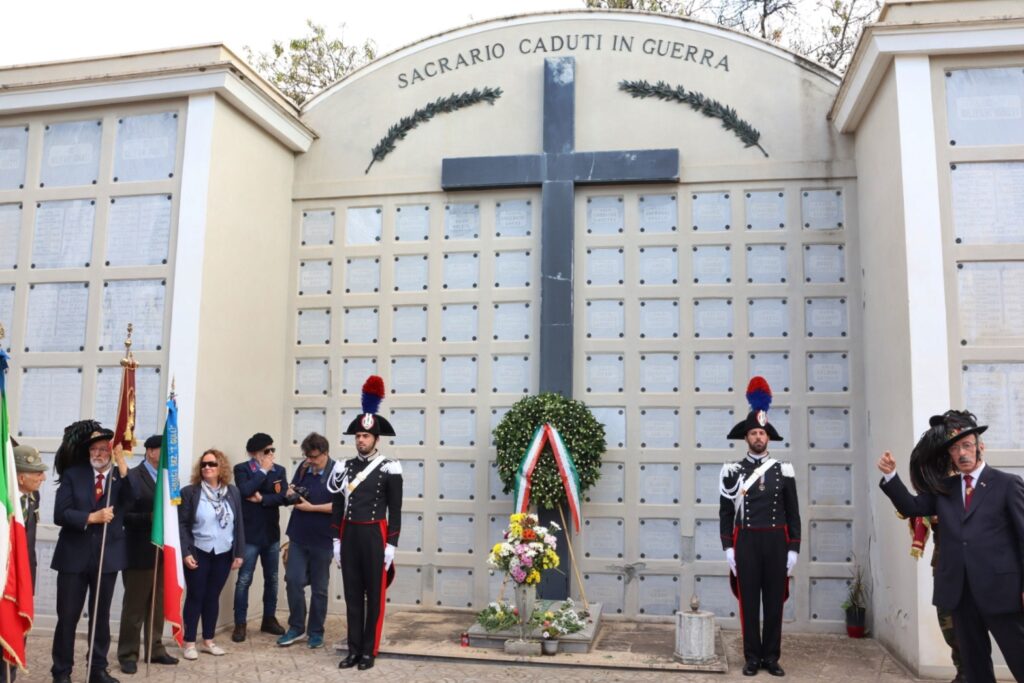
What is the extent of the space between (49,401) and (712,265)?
21.2 feet

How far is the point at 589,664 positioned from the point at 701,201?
4.57 meters

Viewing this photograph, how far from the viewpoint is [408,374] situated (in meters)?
8.95

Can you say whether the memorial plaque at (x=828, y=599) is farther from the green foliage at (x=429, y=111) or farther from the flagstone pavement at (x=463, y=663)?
the green foliage at (x=429, y=111)

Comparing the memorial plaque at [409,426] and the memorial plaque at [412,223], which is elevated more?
the memorial plaque at [412,223]

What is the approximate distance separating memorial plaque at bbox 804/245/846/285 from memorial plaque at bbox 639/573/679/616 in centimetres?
316

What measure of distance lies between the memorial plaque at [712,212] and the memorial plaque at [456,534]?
3694mm

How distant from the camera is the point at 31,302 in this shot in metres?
8.35

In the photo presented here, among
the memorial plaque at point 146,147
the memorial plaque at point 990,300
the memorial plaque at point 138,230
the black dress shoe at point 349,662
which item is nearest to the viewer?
the black dress shoe at point 349,662

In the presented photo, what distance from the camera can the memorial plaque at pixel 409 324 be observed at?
8.97 meters

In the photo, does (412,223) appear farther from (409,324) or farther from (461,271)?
(409,324)

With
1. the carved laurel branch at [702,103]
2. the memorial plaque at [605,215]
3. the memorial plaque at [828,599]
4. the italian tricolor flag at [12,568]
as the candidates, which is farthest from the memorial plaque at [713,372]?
the italian tricolor flag at [12,568]

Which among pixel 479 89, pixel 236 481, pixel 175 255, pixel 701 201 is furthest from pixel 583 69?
pixel 236 481

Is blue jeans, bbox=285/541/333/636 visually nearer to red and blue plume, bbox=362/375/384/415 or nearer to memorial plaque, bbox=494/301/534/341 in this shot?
red and blue plume, bbox=362/375/384/415

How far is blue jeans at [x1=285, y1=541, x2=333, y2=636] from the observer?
23.9ft
